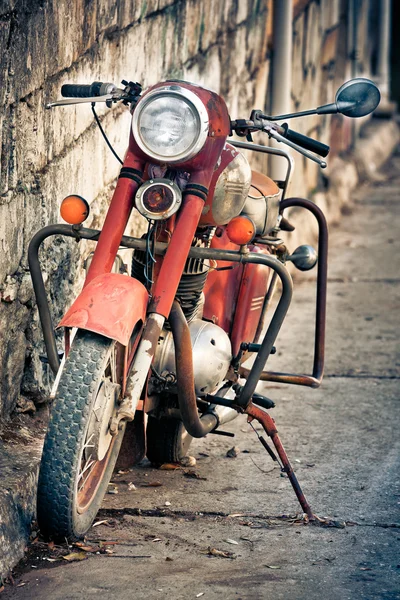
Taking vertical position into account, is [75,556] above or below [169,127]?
below

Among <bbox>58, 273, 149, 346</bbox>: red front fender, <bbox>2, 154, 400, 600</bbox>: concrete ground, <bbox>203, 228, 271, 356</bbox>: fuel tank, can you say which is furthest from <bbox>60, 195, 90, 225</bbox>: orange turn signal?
<bbox>2, 154, 400, 600</bbox>: concrete ground

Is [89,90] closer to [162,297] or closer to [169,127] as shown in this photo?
[169,127]

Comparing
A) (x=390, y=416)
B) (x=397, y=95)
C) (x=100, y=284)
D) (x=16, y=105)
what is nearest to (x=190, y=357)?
(x=100, y=284)

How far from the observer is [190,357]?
2971mm

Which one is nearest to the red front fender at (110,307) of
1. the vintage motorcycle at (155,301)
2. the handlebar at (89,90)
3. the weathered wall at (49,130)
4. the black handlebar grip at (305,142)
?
the vintage motorcycle at (155,301)

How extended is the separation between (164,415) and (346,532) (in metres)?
0.63

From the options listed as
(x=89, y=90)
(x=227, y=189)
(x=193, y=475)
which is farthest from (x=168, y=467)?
(x=89, y=90)

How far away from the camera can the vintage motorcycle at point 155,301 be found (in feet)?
8.90

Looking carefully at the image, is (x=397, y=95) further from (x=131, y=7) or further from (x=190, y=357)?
(x=190, y=357)

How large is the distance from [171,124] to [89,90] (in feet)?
1.14

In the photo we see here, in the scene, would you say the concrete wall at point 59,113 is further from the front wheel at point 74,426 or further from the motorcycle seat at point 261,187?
the motorcycle seat at point 261,187

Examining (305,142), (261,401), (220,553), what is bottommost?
(220,553)

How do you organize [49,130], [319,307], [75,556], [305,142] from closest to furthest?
[75,556] → [305,142] → [49,130] → [319,307]

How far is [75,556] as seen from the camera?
2840 mm
